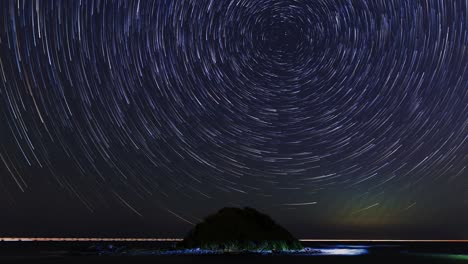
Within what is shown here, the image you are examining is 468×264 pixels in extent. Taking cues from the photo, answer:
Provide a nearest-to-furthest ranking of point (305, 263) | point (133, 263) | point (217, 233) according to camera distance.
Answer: point (133, 263) → point (305, 263) → point (217, 233)

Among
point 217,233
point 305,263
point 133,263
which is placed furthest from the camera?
point 217,233

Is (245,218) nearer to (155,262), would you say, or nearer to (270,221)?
(270,221)

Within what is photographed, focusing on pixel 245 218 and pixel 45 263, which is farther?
pixel 245 218

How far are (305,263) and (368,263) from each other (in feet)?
31.9

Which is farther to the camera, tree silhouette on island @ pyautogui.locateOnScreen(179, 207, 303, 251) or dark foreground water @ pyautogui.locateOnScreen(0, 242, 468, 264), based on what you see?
tree silhouette on island @ pyautogui.locateOnScreen(179, 207, 303, 251)

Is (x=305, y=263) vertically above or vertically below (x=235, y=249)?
above

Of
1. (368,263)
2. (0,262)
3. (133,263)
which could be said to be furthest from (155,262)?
(368,263)

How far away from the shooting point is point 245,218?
101m

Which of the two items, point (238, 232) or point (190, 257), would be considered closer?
point (190, 257)

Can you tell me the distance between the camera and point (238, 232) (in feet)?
329

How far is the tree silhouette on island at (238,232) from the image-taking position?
9962 cm

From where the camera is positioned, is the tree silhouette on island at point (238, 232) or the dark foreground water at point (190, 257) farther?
the tree silhouette on island at point (238, 232)

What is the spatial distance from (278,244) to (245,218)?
25.0 ft

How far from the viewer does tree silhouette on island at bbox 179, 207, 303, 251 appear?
99.6 meters
